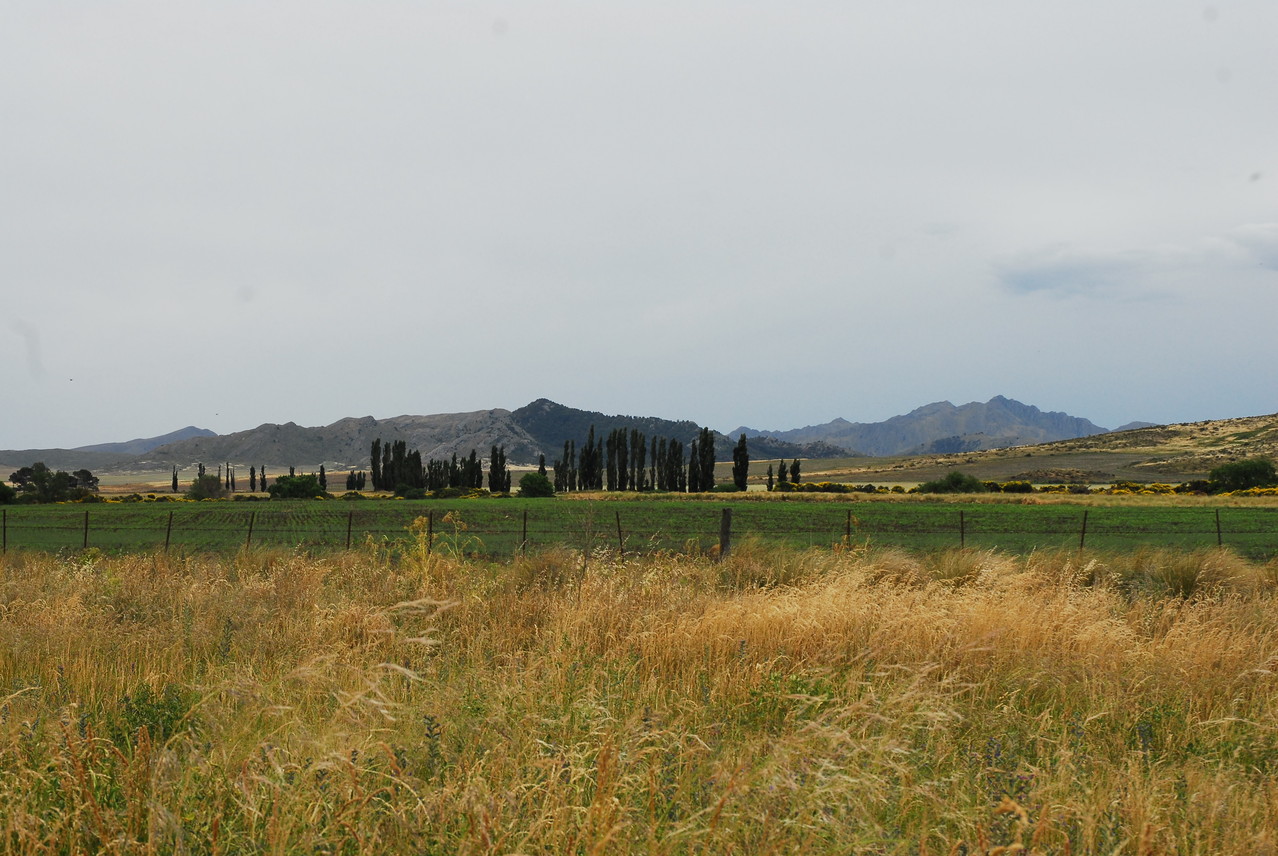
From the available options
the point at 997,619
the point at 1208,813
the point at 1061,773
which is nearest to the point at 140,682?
the point at 1061,773

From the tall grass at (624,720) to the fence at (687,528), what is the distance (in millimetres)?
17713

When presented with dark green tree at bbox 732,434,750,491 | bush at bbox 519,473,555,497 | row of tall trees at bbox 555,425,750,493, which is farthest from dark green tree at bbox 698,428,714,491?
bush at bbox 519,473,555,497

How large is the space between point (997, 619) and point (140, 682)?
7470 millimetres

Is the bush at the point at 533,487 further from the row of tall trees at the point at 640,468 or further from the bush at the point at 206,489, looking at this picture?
the bush at the point at 206,489

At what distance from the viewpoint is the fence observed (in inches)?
1246

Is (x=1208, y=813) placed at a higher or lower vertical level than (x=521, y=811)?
lower

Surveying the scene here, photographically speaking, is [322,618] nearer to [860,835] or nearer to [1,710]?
[1,710]

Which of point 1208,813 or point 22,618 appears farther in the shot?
point 22,618

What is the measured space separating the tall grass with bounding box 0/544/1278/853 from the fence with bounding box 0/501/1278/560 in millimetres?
17713

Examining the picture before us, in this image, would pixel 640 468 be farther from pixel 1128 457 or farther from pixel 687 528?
pixel 1128 457

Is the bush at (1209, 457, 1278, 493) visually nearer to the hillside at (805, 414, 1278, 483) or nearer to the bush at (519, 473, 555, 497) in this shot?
the hillside at (805, 414, 1278, 483)

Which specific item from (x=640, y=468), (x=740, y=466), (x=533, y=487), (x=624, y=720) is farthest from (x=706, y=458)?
(x=624, y=720)

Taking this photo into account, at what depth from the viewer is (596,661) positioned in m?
6.63

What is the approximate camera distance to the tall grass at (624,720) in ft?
11.5
